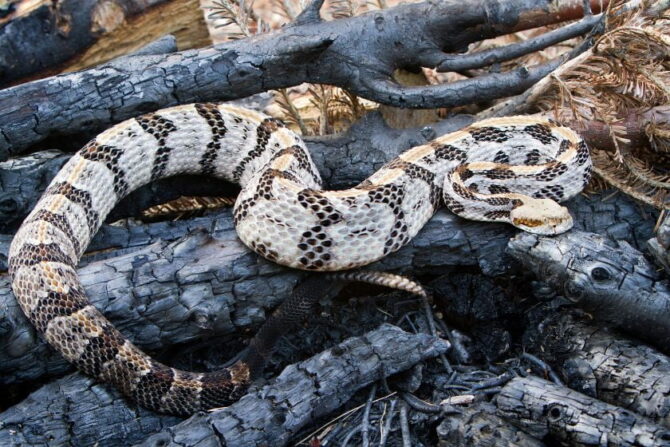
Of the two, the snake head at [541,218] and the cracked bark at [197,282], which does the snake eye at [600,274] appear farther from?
the cracked bark at [197,282]

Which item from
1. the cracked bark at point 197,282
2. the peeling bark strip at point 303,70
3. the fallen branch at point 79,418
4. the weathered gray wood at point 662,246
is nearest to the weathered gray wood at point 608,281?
the weathered gray wood at point 662,246

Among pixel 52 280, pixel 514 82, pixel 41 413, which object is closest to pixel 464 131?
pixel 514 82

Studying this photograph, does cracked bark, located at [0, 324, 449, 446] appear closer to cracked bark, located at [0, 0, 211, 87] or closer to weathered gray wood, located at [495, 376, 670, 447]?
weathered gray wood, located at [495, 376, 670, 447]

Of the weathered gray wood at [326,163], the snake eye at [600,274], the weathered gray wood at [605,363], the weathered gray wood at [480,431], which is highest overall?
the weathered gray wood at [326,163]

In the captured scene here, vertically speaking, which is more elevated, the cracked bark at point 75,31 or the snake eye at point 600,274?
the cracked bark at point 75,31

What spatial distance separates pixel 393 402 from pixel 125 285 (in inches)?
67.2

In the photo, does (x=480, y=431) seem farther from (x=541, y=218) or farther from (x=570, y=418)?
(x=541, y=218)

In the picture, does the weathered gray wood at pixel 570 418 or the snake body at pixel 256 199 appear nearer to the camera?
the weathered gray wood at pixel 570 418

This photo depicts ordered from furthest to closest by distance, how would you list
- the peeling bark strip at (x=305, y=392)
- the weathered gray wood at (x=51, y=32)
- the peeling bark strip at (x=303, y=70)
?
the weathered gray wood at (x=51, y=32)
the peeling bark strip at (x=303, y=70)
the peeling bark strip at (x=305, y=392)

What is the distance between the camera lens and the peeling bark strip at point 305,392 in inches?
137

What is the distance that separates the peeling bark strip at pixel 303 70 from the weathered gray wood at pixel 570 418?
2.51 m

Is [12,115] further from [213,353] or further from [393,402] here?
[393,402]

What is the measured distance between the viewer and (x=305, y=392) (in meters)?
3.69

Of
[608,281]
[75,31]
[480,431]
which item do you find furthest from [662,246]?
[75,31]
